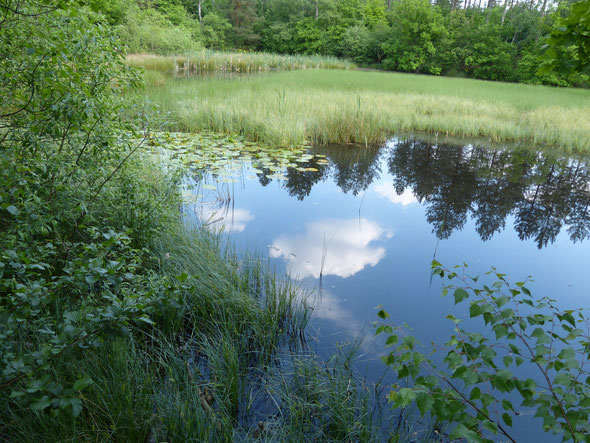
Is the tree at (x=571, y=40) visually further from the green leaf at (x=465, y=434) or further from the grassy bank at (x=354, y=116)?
the grassy bank at (x=354, y=116)

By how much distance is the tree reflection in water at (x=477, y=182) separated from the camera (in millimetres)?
4285

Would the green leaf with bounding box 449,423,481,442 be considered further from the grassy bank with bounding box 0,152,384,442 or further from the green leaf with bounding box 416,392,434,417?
the grassy bank with bounding box 0,152,384,442

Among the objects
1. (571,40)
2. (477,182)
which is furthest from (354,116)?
(571,40)

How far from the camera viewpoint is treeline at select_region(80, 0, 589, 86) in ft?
72.3

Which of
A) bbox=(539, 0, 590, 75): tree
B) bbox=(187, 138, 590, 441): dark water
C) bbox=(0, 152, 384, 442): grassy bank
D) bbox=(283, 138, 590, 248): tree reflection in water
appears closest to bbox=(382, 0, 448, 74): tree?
bbox=(283, 138, 590, 248): tree reflection in water

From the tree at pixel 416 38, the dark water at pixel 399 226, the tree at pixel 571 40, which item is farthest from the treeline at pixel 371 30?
the tree at pixel 571 40

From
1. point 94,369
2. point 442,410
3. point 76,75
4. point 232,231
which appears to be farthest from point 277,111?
point 442,410

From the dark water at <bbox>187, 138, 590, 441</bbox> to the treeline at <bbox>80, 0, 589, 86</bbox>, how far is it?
14748 mm

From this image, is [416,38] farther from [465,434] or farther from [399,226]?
[465,434]

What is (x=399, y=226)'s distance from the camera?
4102 millimetres

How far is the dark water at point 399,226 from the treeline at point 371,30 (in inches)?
581

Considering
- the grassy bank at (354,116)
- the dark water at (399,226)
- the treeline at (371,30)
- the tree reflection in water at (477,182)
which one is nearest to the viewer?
the dark water at (399,226)

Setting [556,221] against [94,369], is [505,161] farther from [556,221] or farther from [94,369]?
[94,369]

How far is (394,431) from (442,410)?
2.34ft
